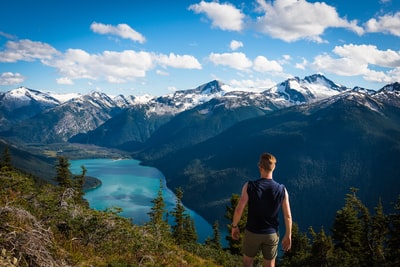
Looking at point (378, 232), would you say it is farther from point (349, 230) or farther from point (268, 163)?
point (268, 163)

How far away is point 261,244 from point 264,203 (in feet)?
3.57

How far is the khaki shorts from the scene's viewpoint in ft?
26.9

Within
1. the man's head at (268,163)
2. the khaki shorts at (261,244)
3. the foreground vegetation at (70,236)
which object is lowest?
the foreground vegetation at (70,236)

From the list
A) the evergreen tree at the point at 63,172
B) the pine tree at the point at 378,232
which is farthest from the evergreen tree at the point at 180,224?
the pine tree at the point at 378,232

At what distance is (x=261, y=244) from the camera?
8305mm

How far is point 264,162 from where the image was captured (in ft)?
26.9

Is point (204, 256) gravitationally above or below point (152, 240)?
below

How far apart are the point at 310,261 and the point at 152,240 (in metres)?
37.8

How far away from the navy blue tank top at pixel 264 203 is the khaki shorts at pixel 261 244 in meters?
0.12

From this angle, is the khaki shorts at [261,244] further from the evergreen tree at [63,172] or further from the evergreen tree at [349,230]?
the evergreen tree at [63,172]

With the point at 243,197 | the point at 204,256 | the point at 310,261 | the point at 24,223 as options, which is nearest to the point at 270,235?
the point at 243,197

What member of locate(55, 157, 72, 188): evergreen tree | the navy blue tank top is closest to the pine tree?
the navy blue tank top

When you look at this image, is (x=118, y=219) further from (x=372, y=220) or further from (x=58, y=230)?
(x=372, y=220)

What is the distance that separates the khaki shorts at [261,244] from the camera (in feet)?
26.9
